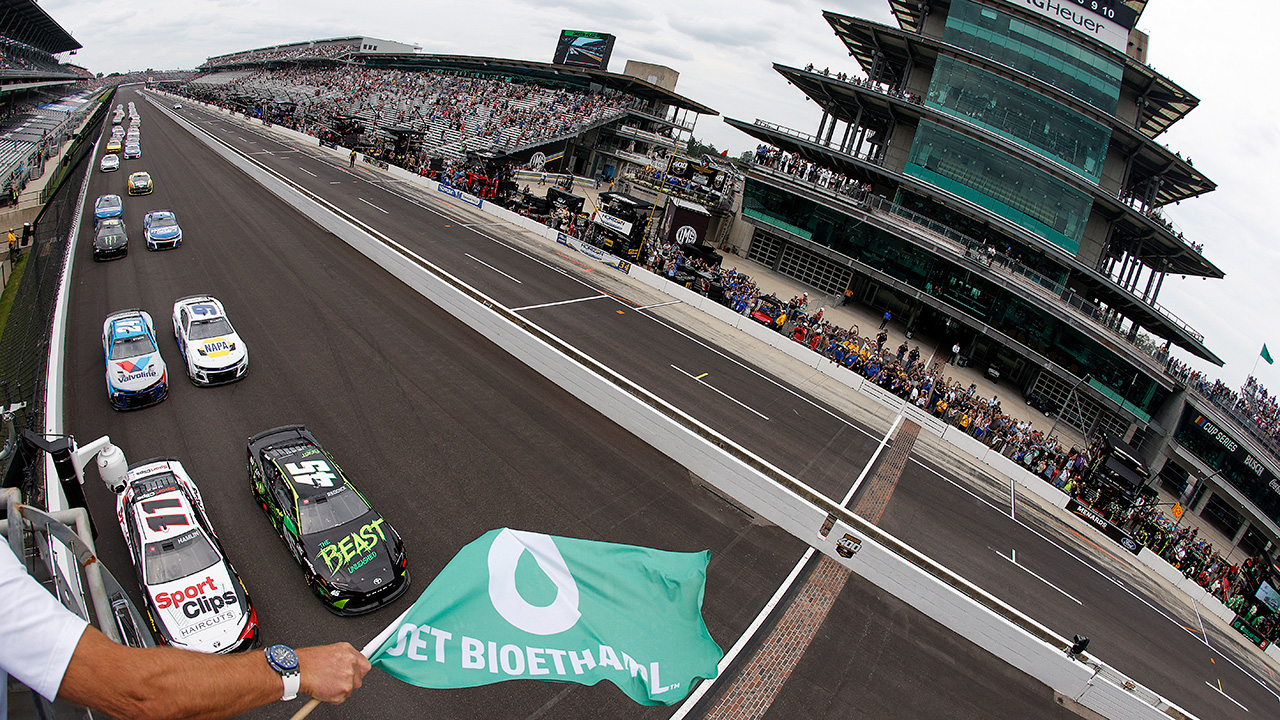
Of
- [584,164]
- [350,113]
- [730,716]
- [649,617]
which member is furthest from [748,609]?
[350,113]

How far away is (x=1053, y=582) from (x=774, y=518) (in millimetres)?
9407

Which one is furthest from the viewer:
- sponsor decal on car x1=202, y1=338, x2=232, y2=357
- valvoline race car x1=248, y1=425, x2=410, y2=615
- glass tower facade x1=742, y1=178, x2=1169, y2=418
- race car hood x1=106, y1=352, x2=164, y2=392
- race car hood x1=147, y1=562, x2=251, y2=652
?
glass tower facade x1=742, y1=178, x2=1169, y2=418

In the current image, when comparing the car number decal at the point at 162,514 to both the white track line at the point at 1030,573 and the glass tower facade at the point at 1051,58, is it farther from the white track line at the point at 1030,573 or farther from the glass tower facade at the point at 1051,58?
the glass tower facade at the point at 1051,58

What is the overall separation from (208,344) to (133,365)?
1.88 m

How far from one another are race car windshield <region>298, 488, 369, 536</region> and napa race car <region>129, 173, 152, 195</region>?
122 feet

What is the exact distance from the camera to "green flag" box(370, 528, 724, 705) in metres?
6.35

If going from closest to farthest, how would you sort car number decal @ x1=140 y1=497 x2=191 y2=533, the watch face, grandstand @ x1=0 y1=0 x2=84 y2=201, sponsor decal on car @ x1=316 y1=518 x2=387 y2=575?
the watch face
car number decal @ x1=140 y1=497 x2=191 y2=533
sponsor decal on car @ x1=316 y1=518 x2=387 y2=575
grandstand @ x1=0 y1=0 x2=84 y2=201

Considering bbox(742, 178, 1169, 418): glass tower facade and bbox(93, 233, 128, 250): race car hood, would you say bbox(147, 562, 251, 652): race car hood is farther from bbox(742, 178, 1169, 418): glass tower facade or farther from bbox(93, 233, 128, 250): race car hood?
bbox(742, 178, 1169, 418): glass tower facade

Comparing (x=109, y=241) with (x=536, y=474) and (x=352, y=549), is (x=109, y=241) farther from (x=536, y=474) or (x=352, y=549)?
(x=352, y=549)

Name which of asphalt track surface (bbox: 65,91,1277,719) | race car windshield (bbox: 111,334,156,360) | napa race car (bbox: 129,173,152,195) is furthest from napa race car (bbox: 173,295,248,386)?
napa race car (bbox: 129,173,152,195)

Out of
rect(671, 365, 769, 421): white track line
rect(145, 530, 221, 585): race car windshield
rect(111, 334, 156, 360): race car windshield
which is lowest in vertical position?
rect(145, 530, 221, 585): race car windshield

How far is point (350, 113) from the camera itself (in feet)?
243

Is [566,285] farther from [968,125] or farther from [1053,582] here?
[968,125]

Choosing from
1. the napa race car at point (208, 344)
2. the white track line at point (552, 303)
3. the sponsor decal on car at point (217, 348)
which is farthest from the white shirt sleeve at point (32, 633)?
the white track line at point (552, 303)
